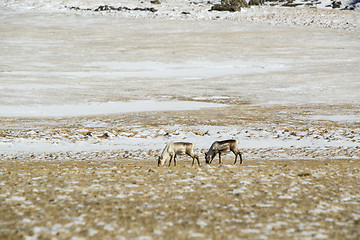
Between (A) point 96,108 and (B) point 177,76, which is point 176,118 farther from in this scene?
(B) point 177,76

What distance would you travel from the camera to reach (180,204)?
10.1 metres

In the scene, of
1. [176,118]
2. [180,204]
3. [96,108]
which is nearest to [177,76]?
[96,108]

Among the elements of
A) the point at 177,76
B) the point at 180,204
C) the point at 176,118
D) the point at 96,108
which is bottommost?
the point at 176,118

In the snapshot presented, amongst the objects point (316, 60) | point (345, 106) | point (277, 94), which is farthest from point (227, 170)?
point (316, 60)

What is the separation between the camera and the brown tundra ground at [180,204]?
26.7 feet

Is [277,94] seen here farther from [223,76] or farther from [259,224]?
[259,224]

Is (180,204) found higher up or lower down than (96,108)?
higher up

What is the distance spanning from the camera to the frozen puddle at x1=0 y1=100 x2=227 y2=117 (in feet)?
119

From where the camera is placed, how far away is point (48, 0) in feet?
316

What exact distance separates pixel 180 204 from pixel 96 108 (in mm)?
30081

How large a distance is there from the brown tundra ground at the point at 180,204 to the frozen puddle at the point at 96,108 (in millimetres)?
23134

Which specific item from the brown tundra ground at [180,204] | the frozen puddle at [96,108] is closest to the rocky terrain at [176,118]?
the brown tundra ground at [180,204]

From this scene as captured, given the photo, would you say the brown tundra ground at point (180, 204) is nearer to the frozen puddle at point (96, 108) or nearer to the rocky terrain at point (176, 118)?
the rocky terrain at point (176, 118)

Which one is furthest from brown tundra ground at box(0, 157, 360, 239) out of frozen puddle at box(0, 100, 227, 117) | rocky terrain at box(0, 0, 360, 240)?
frozen puddle at box(0, 100, 227, 117)
